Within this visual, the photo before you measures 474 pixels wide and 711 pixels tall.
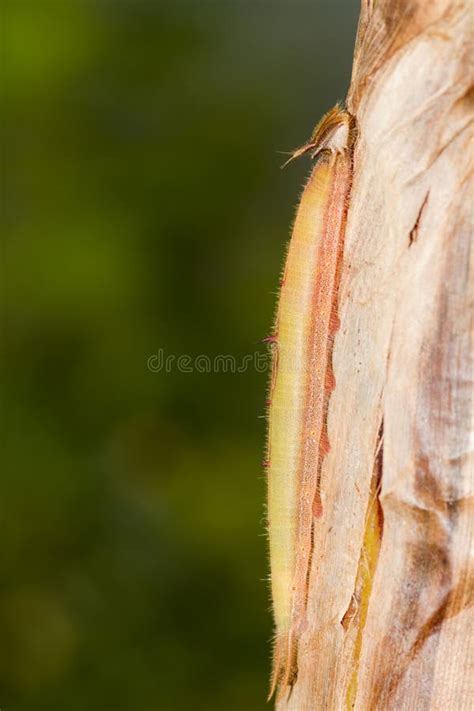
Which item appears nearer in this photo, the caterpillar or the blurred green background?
the caterpillar

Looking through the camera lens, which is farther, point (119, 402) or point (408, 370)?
point (119, 402)

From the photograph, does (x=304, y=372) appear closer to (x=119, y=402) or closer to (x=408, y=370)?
(x=408, y=370)

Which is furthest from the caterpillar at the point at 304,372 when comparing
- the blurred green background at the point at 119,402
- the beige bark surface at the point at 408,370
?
the blurred green background at the point at 119,402

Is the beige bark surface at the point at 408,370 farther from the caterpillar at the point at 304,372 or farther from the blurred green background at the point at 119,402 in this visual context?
the blurred green background at the point at 119,402

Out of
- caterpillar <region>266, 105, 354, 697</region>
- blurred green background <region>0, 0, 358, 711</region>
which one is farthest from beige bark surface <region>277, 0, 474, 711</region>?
blurred green background <region>0, 0, 358, 711</region>

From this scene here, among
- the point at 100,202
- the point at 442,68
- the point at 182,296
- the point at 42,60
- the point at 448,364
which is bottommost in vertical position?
the point at 448,364

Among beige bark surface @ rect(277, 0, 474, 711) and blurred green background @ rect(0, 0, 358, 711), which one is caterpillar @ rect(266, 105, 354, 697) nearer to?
beige bark surface @ rect(277, 0, 474, 711)

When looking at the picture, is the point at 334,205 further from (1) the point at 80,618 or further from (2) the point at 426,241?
(1) the point at 80,618

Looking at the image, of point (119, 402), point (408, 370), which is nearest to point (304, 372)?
point (408, 370)

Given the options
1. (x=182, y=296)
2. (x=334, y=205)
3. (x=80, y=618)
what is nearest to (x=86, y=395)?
(x=182, y=296)
